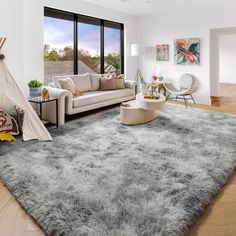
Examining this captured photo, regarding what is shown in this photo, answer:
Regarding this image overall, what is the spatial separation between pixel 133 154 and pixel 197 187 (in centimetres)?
103

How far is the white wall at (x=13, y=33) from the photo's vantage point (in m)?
4.03

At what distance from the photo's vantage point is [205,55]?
22.0 ft

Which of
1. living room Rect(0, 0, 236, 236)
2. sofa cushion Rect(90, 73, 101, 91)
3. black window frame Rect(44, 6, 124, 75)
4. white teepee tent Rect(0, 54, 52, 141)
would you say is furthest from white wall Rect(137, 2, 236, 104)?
white teepee tent Rect(0, 54, 52, 141)

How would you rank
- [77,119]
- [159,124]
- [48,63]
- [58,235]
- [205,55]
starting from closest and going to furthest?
[58,235] → [159,124] → [77,119] → [48,63] → [205,55]

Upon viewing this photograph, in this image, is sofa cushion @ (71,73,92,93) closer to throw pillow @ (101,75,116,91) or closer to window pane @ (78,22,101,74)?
throw pillow @ (101,75,116,91)

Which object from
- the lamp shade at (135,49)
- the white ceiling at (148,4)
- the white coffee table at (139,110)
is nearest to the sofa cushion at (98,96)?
the white coffee table at (139,110)

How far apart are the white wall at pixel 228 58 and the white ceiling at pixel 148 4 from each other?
201 inches

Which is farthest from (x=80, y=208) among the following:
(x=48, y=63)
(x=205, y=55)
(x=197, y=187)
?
(x=205, y=55)

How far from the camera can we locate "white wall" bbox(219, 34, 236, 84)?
35.8 feet

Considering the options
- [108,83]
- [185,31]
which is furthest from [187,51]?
[108,83]

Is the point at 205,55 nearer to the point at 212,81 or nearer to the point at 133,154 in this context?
the point at 212,81

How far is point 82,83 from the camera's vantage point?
5.75 meters

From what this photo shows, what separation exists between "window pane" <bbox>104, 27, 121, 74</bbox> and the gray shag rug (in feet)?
11.3

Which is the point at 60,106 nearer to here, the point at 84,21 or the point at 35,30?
the point at 35,30
